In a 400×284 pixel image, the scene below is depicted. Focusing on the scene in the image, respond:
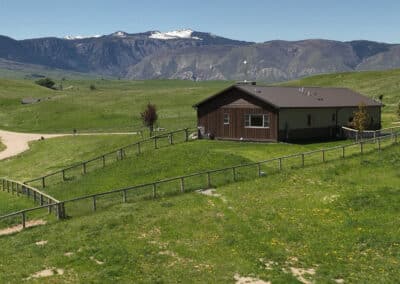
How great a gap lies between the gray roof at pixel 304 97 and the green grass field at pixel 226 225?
551 centimetres

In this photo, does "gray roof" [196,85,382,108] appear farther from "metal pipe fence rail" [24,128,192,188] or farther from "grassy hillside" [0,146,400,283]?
"grassy hillside" [0,146,400,283]

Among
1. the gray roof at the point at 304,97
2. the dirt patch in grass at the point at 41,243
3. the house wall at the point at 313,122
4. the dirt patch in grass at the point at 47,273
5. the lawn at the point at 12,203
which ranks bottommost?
the lawn at the point at 12,203

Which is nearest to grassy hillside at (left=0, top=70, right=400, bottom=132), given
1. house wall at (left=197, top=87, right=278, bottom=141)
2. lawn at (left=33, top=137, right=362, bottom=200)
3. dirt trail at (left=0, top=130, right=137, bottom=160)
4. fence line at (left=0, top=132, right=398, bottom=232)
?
dirt trail at (left=0, top=130, right=137, bottom=160)

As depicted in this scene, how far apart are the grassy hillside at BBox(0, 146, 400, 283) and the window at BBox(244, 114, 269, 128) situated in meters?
19.4

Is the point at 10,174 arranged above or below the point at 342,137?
below

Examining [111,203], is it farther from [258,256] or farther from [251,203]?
[258,256]

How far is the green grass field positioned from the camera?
22.2m

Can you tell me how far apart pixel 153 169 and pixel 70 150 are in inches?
1145

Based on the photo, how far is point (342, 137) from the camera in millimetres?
60125

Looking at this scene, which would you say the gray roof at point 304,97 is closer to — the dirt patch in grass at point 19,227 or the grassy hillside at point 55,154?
the grassy hillside at point 55,154

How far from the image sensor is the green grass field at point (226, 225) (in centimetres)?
2219

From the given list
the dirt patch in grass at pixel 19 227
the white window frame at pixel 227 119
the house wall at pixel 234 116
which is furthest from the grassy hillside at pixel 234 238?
the white window frame at pixel 227 119

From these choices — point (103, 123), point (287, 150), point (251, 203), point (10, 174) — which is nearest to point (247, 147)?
point (287, 150)

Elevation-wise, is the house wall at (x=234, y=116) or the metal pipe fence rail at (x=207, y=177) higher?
the house wall at (x=234, y=116)
